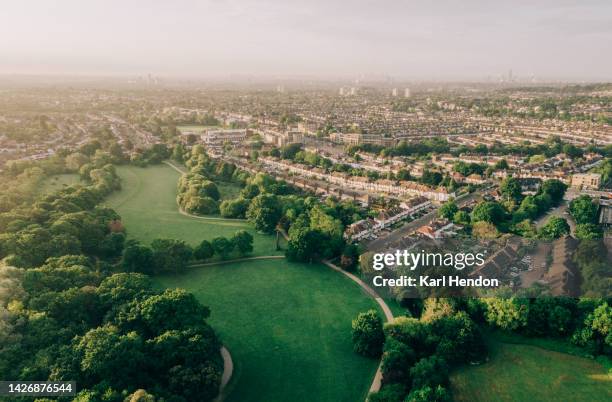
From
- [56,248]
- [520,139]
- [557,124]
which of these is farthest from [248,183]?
[557,124]

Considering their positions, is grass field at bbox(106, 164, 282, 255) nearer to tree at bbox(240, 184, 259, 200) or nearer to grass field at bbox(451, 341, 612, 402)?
tree at bbox(240, 184, 259, 200)

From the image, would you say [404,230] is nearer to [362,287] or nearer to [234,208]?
[362,287]

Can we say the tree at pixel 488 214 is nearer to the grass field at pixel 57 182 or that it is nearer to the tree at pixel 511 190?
the tree at pixel 511 190

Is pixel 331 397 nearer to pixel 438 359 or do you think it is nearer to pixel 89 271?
pixel 438 359

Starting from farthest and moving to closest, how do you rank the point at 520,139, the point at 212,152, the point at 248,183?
1. the point at 520,139
2. the point at 212,152
3. the point at 248,183

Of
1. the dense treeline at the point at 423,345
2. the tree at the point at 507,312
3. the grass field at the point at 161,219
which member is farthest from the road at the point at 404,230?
the tree at the point at 507,312
